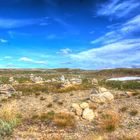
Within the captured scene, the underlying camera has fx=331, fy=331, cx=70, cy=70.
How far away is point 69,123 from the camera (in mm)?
21562

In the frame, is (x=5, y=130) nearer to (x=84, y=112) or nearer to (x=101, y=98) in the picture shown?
(x=84, y=112)

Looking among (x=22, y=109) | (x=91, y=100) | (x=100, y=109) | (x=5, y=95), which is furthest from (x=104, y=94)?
(x=5, y=95)

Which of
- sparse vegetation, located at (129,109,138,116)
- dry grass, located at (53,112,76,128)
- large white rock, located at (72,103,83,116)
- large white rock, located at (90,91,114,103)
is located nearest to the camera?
dry grass, located at (53,112,76,128)

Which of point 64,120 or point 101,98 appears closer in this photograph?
point 64,120

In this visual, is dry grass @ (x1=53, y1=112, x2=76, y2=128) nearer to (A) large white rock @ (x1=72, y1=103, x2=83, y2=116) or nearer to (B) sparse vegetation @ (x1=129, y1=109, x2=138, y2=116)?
(A) large white rock @ (x1=72, y1=103, x2=83, y2=116)

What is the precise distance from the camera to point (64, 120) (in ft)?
72.1

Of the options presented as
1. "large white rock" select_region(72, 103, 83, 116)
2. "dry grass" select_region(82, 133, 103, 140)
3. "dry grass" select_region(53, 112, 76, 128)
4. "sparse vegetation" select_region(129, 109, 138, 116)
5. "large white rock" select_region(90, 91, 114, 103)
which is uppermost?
"large white rock" select_region(90, 91, 114, 103)

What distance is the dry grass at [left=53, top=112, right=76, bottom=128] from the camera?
21.5 metres

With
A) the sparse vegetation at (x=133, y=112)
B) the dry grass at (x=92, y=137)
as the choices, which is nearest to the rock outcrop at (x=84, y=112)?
the sparse vegetation at (x=133, y=112)

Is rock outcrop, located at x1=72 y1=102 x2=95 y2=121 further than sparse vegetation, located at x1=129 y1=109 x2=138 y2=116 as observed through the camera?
No

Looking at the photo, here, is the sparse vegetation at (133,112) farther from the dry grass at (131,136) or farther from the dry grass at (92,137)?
the dry grass at (92,137)

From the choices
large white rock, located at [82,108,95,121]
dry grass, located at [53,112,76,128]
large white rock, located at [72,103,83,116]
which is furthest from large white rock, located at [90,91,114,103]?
dry grass, located at [53,112,76,128]

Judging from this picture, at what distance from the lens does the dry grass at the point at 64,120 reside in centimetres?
2147

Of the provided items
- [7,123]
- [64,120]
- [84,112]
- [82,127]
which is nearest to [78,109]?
[84,112]
